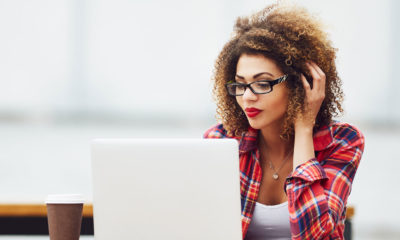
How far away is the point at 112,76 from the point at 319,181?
4.53 feet

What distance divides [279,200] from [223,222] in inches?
19.6

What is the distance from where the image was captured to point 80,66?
2371 millimetres

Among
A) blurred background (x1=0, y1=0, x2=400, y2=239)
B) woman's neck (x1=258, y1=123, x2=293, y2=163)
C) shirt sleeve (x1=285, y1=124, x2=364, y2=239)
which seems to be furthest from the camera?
blurred background (x1=0, y1=0, x2=400, y2=239)

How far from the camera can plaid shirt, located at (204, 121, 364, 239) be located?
1.23 m

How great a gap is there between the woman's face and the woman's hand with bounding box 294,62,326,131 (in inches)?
2.3

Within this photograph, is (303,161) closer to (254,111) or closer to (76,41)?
(254,111)

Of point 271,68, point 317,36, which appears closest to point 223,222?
point 271,68

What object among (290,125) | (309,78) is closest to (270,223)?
(290,125)

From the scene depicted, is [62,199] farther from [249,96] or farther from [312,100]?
[312,100]

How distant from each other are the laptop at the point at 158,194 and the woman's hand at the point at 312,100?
0.47m

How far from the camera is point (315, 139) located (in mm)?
1401

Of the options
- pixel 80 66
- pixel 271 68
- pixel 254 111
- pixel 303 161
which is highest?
pixel 80 66

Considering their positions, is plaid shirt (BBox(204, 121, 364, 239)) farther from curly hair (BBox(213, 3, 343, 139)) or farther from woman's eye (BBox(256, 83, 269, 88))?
woman's eye (BBox(256, 83, 269, 88))

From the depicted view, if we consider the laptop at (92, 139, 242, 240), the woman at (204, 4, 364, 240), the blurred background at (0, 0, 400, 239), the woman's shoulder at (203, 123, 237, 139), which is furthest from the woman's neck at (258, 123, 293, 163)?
the blurred background at (0, 0, 400, 239)
